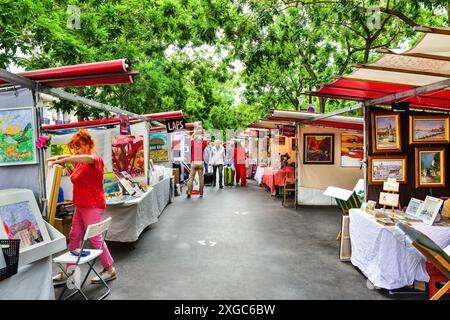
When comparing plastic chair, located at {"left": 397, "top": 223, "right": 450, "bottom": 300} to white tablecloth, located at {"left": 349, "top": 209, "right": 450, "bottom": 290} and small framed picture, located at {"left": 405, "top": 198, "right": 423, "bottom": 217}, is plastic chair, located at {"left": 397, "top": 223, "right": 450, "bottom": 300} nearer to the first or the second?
white tablecloth, located at {"left": 349, "top": 209, "right": 450, "bottom": 290}

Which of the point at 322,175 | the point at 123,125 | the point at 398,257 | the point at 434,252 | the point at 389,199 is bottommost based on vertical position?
the point at 398,257

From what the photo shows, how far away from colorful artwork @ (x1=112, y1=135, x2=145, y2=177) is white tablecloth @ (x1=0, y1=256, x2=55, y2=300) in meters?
3.48

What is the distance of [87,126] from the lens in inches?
288

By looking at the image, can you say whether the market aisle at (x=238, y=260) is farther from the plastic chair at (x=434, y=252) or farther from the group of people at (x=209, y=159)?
the group of people at (x=209, y=159)

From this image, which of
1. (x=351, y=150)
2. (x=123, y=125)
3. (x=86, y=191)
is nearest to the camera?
(x=86, y=191)

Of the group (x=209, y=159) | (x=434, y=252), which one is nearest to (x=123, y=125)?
(x=434, y=252)

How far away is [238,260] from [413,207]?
8.34ft

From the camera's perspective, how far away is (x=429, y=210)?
13.5 ft

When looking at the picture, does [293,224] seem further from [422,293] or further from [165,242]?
[422,293]

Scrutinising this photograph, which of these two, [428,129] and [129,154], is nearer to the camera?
[428,129]

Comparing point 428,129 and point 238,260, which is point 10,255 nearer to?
point 238,260

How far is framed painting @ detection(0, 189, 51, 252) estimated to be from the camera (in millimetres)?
2987

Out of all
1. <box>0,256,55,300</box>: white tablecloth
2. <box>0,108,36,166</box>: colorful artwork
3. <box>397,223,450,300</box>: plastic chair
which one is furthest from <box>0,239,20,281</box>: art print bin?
<box>397,223,450,300</box>: plastic chair
